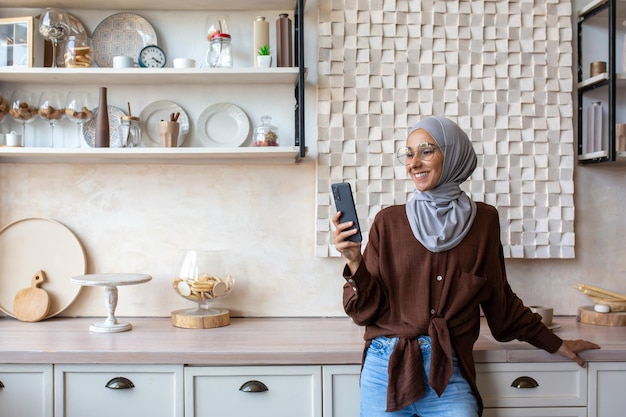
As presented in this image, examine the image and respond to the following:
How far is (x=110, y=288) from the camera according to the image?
246 centimetres

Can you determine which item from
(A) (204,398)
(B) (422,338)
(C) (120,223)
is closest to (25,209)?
(C) (120,223)

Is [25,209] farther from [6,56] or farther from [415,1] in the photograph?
[415,1]

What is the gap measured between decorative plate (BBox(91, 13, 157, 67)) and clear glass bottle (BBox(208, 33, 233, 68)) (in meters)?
0.27

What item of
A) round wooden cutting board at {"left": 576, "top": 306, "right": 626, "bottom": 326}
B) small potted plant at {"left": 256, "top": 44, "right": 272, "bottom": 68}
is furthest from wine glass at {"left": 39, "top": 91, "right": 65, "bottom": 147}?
round wooden cutting board at {"left": 576, "top": 306, "right": 626, "bottom": 326}

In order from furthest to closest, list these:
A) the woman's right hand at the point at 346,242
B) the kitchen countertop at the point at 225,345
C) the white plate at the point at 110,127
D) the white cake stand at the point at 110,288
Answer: the white plate at the point at 110,127
the white cake stand at the point at 110,288
the kitchen countertop at the point at 225,345
the woman's right hand at the point at 346,242

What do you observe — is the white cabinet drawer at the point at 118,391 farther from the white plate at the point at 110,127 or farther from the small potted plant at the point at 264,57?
the small potted plant at the point at 264,57

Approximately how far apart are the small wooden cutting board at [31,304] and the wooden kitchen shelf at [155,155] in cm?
53

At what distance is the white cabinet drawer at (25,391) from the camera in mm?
2125

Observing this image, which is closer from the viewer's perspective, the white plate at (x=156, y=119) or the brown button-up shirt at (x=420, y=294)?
the brown button-up shirt at (x=420, y=294)

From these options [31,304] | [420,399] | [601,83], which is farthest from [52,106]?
[601,83]

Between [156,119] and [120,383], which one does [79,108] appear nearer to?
[156,119]

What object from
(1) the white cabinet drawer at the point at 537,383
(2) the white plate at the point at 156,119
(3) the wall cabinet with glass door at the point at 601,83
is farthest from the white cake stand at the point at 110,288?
(3) the wall cabinet with glass door at the point at 601,83

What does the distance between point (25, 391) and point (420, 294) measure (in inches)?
50.8

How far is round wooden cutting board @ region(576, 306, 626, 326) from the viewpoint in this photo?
2562 mm
